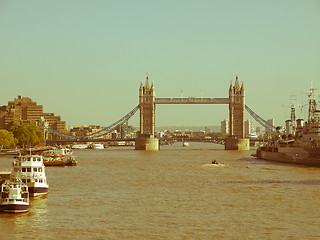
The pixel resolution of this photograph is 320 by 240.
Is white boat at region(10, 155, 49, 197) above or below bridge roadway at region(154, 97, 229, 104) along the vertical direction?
below

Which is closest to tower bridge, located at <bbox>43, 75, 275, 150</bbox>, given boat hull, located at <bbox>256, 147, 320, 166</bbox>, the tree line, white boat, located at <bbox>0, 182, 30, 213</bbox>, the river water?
the tree line

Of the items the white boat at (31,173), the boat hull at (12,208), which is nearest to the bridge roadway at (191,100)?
the white boat at (31,173)

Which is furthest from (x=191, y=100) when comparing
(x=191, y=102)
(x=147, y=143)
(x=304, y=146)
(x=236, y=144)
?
(x=304, y=146)

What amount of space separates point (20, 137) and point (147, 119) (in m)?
45.2

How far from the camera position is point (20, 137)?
144 m

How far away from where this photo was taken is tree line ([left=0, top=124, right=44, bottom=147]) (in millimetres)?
132875

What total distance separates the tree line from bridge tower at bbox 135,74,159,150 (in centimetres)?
2937

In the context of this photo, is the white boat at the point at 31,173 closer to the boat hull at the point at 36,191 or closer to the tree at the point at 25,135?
the boat hull at the point at 36,191

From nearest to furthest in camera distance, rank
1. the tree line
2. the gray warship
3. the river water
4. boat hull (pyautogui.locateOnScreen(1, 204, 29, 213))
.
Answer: the river water < boat hull (pyautogui.locateOnScreen(1, 204, 29, 213)) < the gray warship < the tree line

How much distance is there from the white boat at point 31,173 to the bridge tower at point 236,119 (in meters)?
125

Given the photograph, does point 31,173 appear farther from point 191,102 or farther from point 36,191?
point 191,102

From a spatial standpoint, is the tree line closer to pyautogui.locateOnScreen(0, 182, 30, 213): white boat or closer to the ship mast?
the ship mast

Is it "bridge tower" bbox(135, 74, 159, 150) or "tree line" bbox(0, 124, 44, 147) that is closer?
"tree line" bbox(0, 124, 44, 147)

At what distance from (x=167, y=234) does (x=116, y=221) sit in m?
4.51
